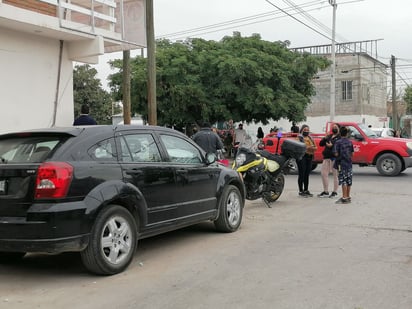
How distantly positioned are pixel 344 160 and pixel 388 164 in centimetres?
640

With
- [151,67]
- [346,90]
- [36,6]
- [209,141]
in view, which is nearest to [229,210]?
[209,141]

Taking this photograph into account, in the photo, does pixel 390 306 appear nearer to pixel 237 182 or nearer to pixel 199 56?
pixel 237 182

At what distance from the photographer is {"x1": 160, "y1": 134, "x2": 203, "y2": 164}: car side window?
22.0ft

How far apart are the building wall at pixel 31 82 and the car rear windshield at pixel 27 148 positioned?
5441 mm

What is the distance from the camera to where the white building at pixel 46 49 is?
1071 cm

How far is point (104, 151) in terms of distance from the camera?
564 centimetres

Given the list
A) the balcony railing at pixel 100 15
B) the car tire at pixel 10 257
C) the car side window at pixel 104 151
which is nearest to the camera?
the car side window at pixel 104 151

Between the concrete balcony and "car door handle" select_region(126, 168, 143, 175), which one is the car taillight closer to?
"car door handle" select_region(126, 168, 143, 175)

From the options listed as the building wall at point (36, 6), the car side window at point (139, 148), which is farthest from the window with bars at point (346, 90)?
the car side window at point (139, 148)

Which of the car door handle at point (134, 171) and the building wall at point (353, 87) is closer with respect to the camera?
the car door handle at point (134, 171)

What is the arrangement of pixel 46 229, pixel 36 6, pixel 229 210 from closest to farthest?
1. pixel 46 229
2. pixel 229 210
3. pixel 36 6

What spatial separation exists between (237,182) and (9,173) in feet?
12.5

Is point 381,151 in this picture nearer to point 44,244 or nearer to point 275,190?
point 275,190

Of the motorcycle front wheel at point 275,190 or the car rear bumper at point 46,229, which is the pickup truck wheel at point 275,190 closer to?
the motorcycle front wheel at point 275,190
